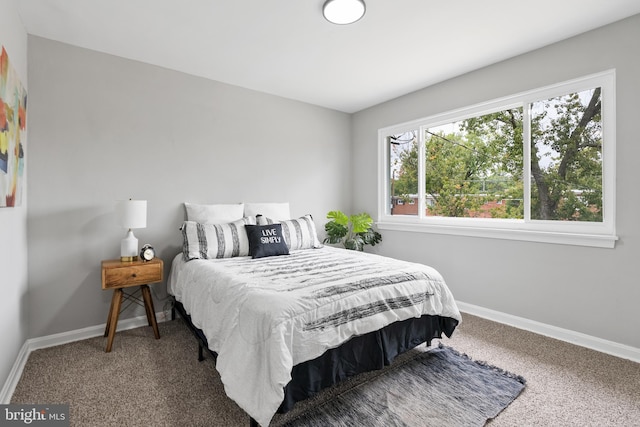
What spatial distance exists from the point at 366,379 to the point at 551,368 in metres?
1.35

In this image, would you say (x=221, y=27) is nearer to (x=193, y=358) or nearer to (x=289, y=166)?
(x=289, y=166)

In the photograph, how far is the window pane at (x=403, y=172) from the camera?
160 inches

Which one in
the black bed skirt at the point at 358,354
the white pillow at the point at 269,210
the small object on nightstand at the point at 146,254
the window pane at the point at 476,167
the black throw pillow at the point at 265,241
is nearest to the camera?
the black bed skirt at the point at 358,354

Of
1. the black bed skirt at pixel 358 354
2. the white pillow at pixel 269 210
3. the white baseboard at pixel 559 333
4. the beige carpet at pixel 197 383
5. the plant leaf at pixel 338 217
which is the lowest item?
the beige carpet at pixel 197 383

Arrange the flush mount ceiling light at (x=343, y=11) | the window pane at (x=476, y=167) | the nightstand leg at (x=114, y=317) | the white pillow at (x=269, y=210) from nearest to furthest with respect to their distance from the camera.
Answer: the flush mount ceiling light at (x=343, y=11), the nightstand leg at (x=114, y=317), the window pane at (x=476, y=167), the white pillow at (x=269, y=210)

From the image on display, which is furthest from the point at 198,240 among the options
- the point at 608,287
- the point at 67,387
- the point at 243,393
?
the point at 608,287

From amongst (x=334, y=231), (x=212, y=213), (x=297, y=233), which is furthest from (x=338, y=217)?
(x=212, y=213)

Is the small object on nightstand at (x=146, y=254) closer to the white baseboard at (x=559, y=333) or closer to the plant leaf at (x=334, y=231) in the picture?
the plant leaf at (x=334, y=231)

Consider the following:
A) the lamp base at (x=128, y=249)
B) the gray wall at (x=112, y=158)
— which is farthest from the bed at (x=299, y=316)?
the gray wall at (x=112, y=158)

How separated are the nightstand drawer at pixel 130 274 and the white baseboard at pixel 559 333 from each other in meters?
3.12

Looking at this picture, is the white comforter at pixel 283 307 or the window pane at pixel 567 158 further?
the window pane at pixel 567 158

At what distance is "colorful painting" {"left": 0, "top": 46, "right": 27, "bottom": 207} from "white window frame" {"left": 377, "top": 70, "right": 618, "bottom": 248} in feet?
12.0

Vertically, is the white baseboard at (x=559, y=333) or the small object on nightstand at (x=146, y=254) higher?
the small object on nightstand at (x=146, y=254)

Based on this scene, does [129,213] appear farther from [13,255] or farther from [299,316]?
Answer: [299,316]
